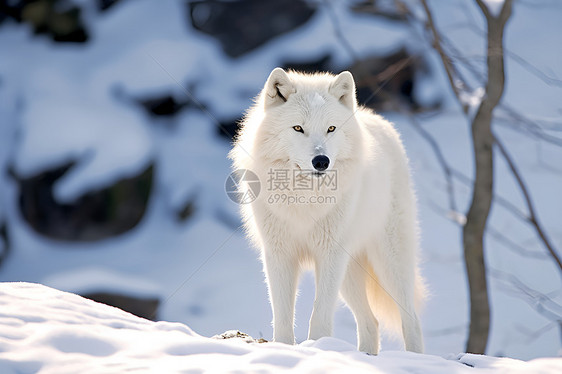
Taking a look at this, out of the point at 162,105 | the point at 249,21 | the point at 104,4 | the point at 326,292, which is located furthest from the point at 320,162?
the point at 104,4

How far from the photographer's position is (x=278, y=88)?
3.55 meters

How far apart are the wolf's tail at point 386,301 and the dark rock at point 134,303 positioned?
17.5ft

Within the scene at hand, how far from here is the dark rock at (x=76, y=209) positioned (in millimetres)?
9586

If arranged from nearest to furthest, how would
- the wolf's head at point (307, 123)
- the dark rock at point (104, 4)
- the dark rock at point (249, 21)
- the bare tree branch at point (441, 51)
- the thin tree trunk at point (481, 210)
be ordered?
1. the wolf's head at point (307, 123)
2. the thin tree trunk at point (481, 210)
3. the bare tree branch at point (441, 51)
4. the dark rock at point (249, 21)
5. the dark rock at point (104, 4)

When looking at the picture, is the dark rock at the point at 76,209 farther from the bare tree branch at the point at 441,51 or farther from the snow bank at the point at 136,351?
the snow bank at the point at 136,351

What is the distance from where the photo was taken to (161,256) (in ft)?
31.6

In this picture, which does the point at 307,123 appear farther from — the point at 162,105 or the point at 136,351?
the point at 162,105

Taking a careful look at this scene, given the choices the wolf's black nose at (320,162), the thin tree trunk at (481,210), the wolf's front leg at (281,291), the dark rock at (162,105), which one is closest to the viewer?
the wolf's black nose at (320,162)

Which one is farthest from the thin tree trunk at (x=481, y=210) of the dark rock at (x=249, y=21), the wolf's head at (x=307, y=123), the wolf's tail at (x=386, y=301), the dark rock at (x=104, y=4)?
the dark rock at (x=104, y=4)

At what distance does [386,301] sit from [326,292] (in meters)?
0.95

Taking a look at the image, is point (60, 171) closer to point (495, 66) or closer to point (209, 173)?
point (209, 173)

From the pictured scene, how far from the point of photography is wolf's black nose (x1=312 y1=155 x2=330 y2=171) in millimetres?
3125

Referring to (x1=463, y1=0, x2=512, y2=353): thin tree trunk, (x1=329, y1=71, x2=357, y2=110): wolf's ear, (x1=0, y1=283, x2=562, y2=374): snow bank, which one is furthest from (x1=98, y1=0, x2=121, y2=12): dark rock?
(x1=0, y1=283, x2=562, y2=374): snow bank

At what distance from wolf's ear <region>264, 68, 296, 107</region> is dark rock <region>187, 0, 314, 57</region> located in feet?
26.8
